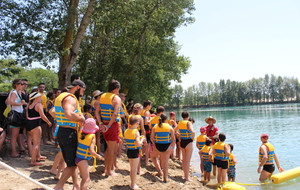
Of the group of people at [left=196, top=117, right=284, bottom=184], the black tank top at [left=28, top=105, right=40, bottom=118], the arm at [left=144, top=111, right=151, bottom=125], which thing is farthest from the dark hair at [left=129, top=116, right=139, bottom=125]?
the group of people at [left=196, top=117, right=284, bottom=184]

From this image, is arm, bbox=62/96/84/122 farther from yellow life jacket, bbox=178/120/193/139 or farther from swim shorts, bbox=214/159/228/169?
swim shorts, bbox=214/159/228/169

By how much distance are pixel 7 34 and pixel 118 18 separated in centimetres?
508

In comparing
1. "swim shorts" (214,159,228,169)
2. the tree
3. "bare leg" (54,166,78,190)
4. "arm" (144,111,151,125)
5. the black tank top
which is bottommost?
"swim shorts" (214,159,228,169)

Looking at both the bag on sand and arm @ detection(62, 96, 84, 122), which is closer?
arm @ detection(62, 96, 84, 122)

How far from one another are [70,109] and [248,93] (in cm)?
13796

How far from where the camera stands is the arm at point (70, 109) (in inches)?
159

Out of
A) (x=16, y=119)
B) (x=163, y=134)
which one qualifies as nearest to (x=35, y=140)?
(x=16, y=119)

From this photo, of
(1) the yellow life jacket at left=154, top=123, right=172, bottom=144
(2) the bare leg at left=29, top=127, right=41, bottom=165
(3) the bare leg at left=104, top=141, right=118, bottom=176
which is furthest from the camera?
(1) the yellow life jacket at left=154, top=123, right=172, bottom=144

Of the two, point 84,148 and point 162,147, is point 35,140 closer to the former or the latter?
point 84,148

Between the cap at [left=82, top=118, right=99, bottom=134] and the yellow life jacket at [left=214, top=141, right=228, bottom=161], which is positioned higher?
the cap at [left=82, top=118, right=99, bottom=134]

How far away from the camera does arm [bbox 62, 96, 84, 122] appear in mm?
4043

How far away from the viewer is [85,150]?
4.24 metres

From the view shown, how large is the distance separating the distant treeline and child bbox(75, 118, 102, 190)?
122 metres

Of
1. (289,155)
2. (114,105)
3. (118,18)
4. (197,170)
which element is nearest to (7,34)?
(118,18)
